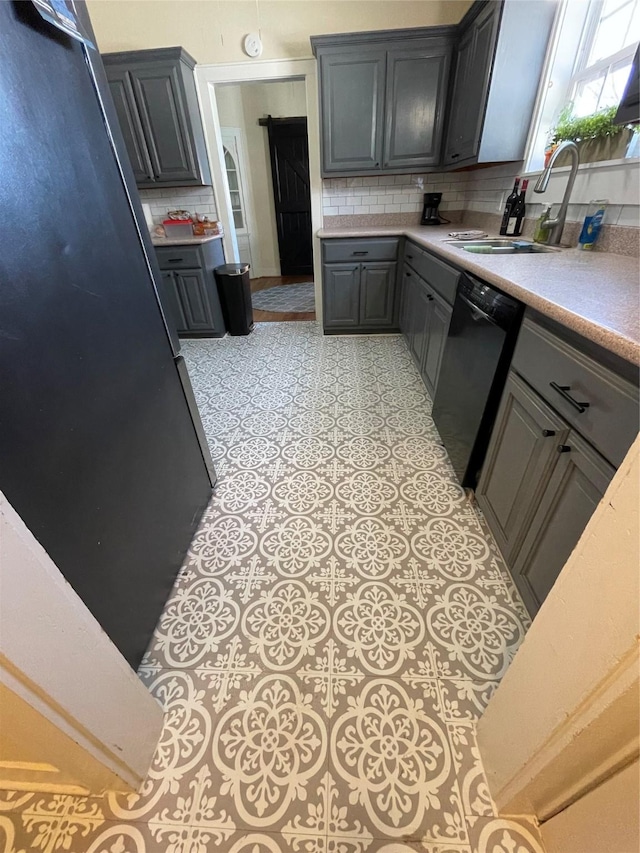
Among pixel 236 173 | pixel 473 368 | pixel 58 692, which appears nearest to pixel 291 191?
pixel 236 173

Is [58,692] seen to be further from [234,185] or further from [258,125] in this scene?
[258,125]

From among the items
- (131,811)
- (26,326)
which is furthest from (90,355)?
(131,811)

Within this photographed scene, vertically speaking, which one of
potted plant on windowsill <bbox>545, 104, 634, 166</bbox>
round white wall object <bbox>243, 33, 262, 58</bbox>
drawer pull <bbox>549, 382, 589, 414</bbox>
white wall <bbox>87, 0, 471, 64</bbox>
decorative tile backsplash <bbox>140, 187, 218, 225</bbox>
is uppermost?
white wall <bbox>87, 0, 471, 64</bbox>

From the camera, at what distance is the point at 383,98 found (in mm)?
2621

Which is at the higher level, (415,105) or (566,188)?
(415,105)

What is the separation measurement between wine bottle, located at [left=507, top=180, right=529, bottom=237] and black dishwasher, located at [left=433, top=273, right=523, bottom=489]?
109 centimetres

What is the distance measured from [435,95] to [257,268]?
3.64 meters

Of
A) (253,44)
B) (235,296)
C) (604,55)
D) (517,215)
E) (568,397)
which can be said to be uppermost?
(253,44)

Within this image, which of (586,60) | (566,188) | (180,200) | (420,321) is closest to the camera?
(566,188)

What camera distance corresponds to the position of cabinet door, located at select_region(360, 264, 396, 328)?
2.94 m

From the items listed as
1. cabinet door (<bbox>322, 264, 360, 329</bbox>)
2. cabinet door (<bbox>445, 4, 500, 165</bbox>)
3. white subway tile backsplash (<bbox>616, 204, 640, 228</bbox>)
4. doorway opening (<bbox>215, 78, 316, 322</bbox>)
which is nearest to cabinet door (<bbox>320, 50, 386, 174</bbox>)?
cabinet door (<bbox>445, 4, 500, 165</bbox>)

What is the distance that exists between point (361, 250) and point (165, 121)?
186 centimetres

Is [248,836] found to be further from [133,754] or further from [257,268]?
[257,268]

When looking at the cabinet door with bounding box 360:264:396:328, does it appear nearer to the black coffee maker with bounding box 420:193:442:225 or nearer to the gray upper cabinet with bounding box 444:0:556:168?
the black coffee maker with bounding box 420:193:442:225
